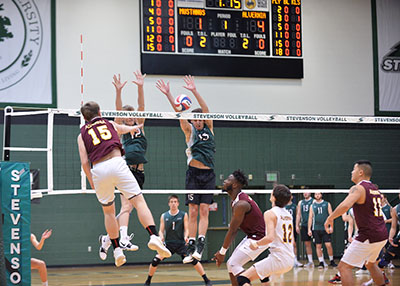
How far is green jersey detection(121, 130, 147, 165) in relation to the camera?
1010 centimetres

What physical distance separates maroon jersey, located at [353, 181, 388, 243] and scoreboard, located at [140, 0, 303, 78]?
303 inches

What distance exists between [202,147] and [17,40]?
7.08 metres

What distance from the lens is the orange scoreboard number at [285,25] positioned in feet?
52.2

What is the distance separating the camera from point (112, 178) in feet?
24.2

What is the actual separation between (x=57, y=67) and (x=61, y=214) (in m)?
4.68

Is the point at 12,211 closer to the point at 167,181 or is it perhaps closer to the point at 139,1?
the point at 139,1

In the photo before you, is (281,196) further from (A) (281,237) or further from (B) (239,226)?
(B) (239,226)

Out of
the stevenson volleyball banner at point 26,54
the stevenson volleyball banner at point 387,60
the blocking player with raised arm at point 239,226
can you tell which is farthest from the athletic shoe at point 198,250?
the stevenson volleyball banner at point 387,60

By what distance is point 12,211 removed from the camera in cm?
865

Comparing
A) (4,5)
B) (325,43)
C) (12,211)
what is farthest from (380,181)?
(12,211)

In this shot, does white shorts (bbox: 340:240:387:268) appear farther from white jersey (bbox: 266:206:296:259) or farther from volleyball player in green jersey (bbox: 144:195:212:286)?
volleyball player in green jersey (bbox: 144:195:212:286)

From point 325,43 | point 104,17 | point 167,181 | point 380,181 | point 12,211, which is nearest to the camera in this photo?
point 12,211

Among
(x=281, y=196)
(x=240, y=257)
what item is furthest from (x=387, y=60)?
(x=240, y=257)

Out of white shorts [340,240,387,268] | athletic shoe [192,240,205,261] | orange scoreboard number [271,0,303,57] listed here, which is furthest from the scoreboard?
white shorts [340,240,387,268]
